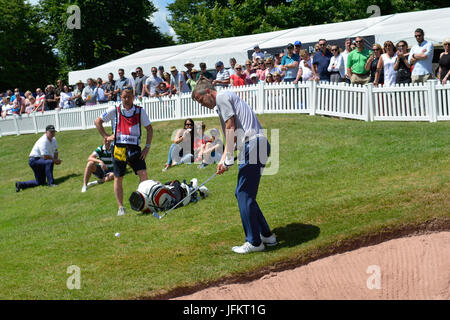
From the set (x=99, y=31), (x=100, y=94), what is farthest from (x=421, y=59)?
(x=99, y=31)

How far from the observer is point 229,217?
9.15m

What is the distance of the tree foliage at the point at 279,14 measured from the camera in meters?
36.1

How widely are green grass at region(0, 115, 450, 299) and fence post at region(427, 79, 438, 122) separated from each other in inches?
20.0

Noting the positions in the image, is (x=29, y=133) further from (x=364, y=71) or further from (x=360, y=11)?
(x=360, y=11)

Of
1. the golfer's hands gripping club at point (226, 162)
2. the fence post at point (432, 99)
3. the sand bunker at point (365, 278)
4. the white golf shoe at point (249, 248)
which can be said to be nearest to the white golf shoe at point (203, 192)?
the white golf shoe at point (249, 248)

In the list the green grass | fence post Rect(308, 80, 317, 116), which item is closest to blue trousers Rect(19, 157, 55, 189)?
the green grass

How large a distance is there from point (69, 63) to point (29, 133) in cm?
2572

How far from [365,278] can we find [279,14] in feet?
123

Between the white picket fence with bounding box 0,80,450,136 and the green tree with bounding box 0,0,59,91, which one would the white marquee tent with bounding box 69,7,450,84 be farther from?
the green tree with bounding box 0,0,59,91

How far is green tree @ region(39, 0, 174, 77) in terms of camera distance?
4934 cm

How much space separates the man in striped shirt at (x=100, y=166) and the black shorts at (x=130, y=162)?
194 inches

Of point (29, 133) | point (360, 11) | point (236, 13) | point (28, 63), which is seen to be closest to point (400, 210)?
point (29, 133)
